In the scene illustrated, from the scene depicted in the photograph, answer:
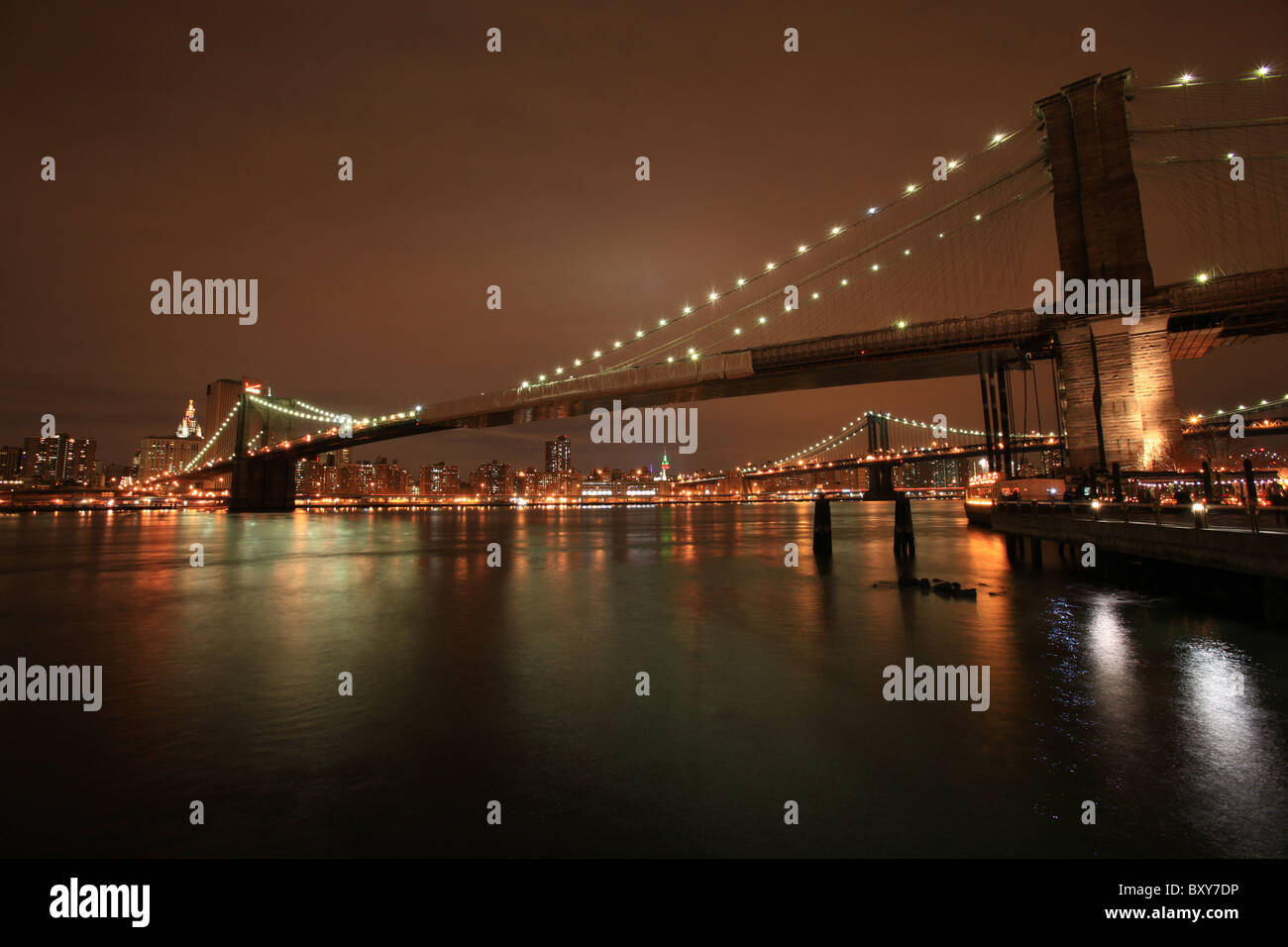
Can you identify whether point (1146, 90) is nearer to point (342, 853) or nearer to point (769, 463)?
point (342, 853)

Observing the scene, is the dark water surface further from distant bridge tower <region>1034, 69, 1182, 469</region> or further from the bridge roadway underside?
the bridge roadway underside

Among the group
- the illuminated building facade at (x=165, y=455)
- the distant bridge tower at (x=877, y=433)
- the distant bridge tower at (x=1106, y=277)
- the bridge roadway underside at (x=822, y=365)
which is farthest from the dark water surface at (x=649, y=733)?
the illuminated building facade at (x=165, y=455)

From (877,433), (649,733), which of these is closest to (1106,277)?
(649,733)

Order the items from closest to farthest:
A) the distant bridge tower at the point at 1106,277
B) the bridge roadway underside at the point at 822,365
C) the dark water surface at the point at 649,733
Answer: the dark water surface at the point at 649,733 → the distant bridge tower at the point at 1106,277 → the bridge roadway underside at the point at 822,365

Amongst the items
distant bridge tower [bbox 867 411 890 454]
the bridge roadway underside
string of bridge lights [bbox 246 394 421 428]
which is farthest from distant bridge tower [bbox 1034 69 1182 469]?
distant bridge tower [bbox 867 411 890 454]

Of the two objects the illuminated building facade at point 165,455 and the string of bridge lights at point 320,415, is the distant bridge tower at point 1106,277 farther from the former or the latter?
the illuminated building facade at point 165,455

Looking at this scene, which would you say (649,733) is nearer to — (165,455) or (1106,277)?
(1106,277)
